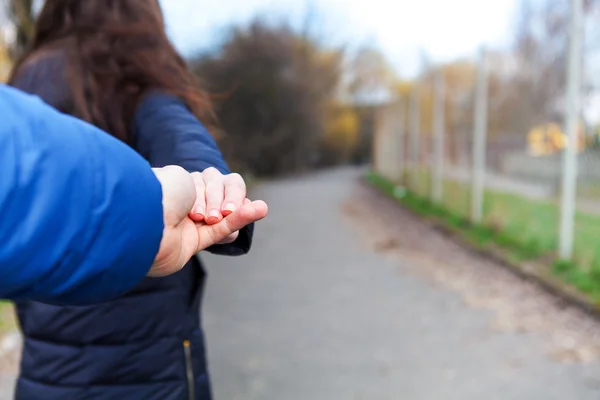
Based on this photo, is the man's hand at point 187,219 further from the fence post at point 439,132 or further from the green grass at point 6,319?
the fence post at point 439,132

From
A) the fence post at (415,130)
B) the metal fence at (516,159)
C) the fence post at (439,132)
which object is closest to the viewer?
the metal fence at (516,159)

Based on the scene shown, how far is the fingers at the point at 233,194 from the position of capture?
1.07 m

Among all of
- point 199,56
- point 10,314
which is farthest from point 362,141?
point 10,314

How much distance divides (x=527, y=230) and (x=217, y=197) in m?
7.39

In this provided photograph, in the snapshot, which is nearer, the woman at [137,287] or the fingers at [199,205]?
the fingers at [199,205]

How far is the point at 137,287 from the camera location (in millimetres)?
1641

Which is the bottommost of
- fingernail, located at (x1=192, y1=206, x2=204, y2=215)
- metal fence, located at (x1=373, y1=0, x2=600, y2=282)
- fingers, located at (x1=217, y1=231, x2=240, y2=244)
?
metal fence, located at (x1=373, y1=0, x2=600, y2=282)

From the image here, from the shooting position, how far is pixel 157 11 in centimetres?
188

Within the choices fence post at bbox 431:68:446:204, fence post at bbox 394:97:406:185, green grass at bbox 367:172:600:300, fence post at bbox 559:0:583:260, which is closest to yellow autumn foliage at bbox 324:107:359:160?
fence post at bbox 394:97:406:185

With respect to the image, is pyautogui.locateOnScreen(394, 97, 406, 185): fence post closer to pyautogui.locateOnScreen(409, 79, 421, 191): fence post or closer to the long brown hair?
pyautogui.locateOnScreen(409, 79, 421, 191): fence post

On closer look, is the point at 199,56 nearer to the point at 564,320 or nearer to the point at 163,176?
the point at 564,320

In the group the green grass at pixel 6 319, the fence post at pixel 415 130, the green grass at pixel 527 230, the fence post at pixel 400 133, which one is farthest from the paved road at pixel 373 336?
the fence post at pixel 400 133

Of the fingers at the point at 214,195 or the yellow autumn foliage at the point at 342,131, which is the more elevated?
the fingers at the point at 214,195

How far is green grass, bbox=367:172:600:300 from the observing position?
5.96 meters
